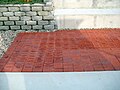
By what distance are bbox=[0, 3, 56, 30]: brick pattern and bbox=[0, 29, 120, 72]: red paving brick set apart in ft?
1.24

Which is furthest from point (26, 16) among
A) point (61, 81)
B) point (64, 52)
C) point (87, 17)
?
point (61, 81)

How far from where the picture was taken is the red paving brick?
488cm

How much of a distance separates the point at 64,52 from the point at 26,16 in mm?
2447

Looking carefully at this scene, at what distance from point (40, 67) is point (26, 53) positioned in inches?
39.7

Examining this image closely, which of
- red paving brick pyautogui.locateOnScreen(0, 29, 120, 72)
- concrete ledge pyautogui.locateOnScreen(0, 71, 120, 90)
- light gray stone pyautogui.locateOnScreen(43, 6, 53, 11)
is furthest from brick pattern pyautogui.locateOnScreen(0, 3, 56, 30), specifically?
concrete ledge pyautogui.locateOnScreen(0, 71, 120, 90)

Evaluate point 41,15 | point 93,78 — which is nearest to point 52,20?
point 41,15

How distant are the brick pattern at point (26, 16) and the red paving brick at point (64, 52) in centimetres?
38

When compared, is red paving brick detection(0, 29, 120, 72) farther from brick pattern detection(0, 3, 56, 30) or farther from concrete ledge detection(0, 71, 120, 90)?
brick pattern detection(0, 3, 56, 30)

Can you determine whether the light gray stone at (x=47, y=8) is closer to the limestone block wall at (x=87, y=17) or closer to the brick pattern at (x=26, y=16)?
the brick pattern at (x=26, y=16)

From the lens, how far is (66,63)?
5.09 meters

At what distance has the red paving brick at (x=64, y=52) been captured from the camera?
488 cm

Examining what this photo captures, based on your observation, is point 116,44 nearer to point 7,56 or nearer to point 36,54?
point 36,54

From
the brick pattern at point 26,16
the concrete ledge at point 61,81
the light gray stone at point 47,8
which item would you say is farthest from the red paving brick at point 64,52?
the light gray stone at point 47,8

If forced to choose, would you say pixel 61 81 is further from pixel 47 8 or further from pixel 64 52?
pixel 47 8
